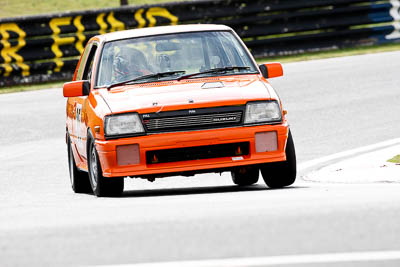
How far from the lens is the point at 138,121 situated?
28.4ft

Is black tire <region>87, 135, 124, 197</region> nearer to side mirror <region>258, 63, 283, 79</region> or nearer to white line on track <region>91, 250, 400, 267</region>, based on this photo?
side mirror <region>258, 63, 283, 79</region>

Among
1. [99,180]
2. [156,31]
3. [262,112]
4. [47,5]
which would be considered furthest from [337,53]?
[47,5]

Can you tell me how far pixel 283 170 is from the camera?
9125 millimetres

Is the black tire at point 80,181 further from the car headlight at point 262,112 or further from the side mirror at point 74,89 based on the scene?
the car headlight at point 262,112

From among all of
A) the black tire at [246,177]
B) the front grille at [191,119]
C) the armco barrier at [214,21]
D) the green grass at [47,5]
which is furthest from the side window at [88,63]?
the green grass at [47,5]

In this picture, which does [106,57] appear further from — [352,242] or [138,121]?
[352,242]

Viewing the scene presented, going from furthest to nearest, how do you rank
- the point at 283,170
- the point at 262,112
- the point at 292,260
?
the point at 283,170 < the point at 262,112 < the point at 292,260

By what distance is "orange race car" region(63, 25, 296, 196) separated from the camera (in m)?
8.66

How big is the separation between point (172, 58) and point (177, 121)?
3.91 ft

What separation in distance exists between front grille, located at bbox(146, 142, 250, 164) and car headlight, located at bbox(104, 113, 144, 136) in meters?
0.26

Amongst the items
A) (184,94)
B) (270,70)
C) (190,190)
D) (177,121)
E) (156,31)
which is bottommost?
(190,190)

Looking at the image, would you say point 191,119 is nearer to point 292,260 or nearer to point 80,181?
point 80,181

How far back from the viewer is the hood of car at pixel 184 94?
870 centimetres

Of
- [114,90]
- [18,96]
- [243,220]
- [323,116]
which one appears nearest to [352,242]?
[243,220]
